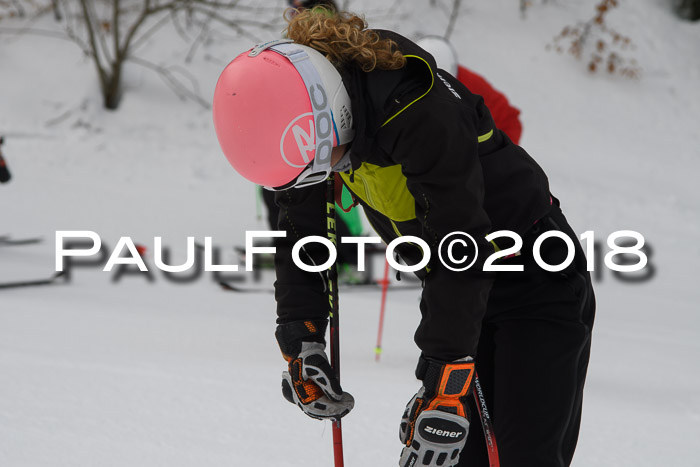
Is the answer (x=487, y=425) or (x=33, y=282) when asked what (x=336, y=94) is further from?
(x=33, y=282)

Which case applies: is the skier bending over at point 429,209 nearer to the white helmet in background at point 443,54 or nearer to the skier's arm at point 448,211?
the skier's arm at point 448,211

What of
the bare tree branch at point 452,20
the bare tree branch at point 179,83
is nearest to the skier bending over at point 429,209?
the bare tree branch at point 179,83

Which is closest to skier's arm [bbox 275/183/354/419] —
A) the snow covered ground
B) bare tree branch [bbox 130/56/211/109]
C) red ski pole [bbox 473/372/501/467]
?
red ski pole [bbox 473/372/501/467]

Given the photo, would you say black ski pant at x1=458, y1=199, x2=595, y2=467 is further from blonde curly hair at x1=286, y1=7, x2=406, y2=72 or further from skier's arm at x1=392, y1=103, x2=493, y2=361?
blonde curly hair at x1=286, y1=7, x2=406, y2=72

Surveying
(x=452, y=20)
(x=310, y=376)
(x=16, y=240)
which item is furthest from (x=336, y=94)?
(x=452, y=20)

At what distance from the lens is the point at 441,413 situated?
55.8 inches

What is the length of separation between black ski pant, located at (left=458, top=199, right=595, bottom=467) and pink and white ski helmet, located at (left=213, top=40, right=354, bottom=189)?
60 centimetres

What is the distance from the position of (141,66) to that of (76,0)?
2313mm

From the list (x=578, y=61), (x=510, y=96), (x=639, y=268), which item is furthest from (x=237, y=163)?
(x=578, y=61)

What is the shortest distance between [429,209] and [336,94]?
0.31 metres

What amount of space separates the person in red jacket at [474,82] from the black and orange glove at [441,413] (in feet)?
8.01

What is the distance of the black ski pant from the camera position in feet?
5.16

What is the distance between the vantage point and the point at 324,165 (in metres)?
1.41

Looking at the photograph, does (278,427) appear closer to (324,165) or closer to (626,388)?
(324,165)
